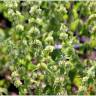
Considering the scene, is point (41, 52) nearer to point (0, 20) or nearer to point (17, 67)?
point (17, 67)

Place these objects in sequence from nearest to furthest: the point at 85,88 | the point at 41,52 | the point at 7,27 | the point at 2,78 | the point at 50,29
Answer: the point at 85,88 < the point at 41,52 < the point at 50,29 < the point at 2,78 < the point at 7,27

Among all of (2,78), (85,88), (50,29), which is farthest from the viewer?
(2,78)

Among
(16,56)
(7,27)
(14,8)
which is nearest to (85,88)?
(16,56)

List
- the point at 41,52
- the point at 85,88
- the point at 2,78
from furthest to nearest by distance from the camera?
1. the point at 2,78
2. the point at 41,52
3. the point at 85,88

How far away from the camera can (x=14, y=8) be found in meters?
2.01

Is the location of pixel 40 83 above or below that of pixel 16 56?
below

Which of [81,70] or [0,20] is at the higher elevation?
[0,20]

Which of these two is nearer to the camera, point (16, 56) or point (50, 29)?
point (16, 56)

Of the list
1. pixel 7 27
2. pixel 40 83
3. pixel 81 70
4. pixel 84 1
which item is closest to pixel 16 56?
pixel 40 83

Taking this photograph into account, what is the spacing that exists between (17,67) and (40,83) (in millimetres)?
147

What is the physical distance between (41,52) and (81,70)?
12.2 inches

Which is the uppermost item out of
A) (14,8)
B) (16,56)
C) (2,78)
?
(14,8)

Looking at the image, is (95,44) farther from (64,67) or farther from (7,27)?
(7,27)

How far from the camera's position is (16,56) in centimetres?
204
